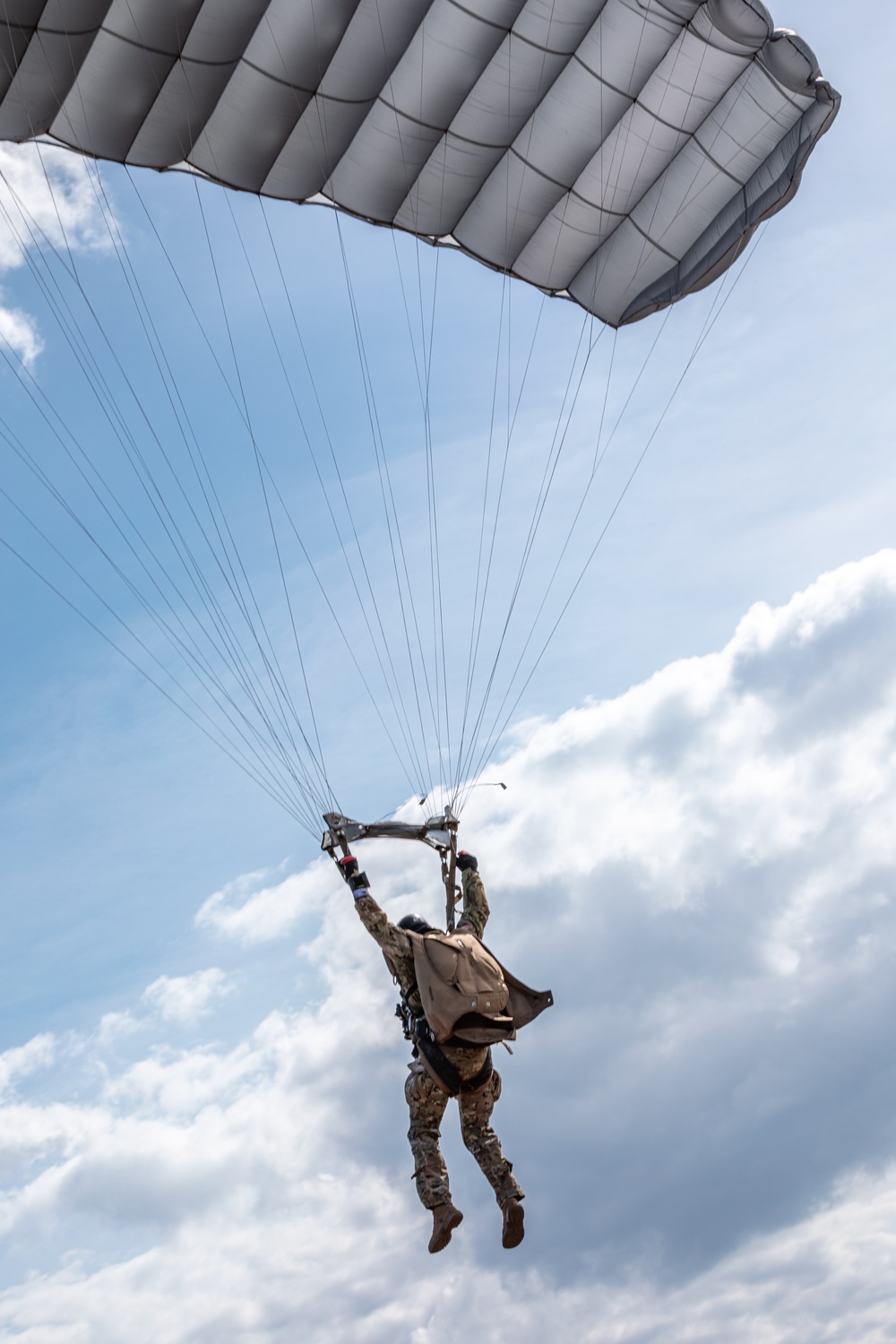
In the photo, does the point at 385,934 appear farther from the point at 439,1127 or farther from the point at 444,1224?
the point at 444,1224

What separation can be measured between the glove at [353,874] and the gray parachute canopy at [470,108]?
6.76 metres

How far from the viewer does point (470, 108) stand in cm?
1284

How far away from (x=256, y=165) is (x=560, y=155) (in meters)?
2.86

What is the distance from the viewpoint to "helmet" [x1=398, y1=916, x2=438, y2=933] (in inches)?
402

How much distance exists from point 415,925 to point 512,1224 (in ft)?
7.08

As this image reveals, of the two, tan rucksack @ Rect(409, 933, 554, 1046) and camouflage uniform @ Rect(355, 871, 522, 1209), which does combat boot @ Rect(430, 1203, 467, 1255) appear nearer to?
camouflage uniform @ Rect(355, 871, 522, 1209)

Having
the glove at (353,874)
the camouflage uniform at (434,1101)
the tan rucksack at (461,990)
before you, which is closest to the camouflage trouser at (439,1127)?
the camouflage uniform at (434,1101)

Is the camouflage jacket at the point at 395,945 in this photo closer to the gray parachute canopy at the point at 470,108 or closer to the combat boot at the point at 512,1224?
the combat boot at the point at 512,1224

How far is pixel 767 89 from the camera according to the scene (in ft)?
40.5

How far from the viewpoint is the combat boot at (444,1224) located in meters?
9.46

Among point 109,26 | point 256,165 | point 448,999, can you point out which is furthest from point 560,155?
point 448,999

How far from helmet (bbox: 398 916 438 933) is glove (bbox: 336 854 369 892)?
41cm

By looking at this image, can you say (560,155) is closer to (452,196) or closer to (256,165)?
(452,196)

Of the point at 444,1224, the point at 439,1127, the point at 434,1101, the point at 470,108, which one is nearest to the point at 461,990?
the point at 434,1101
